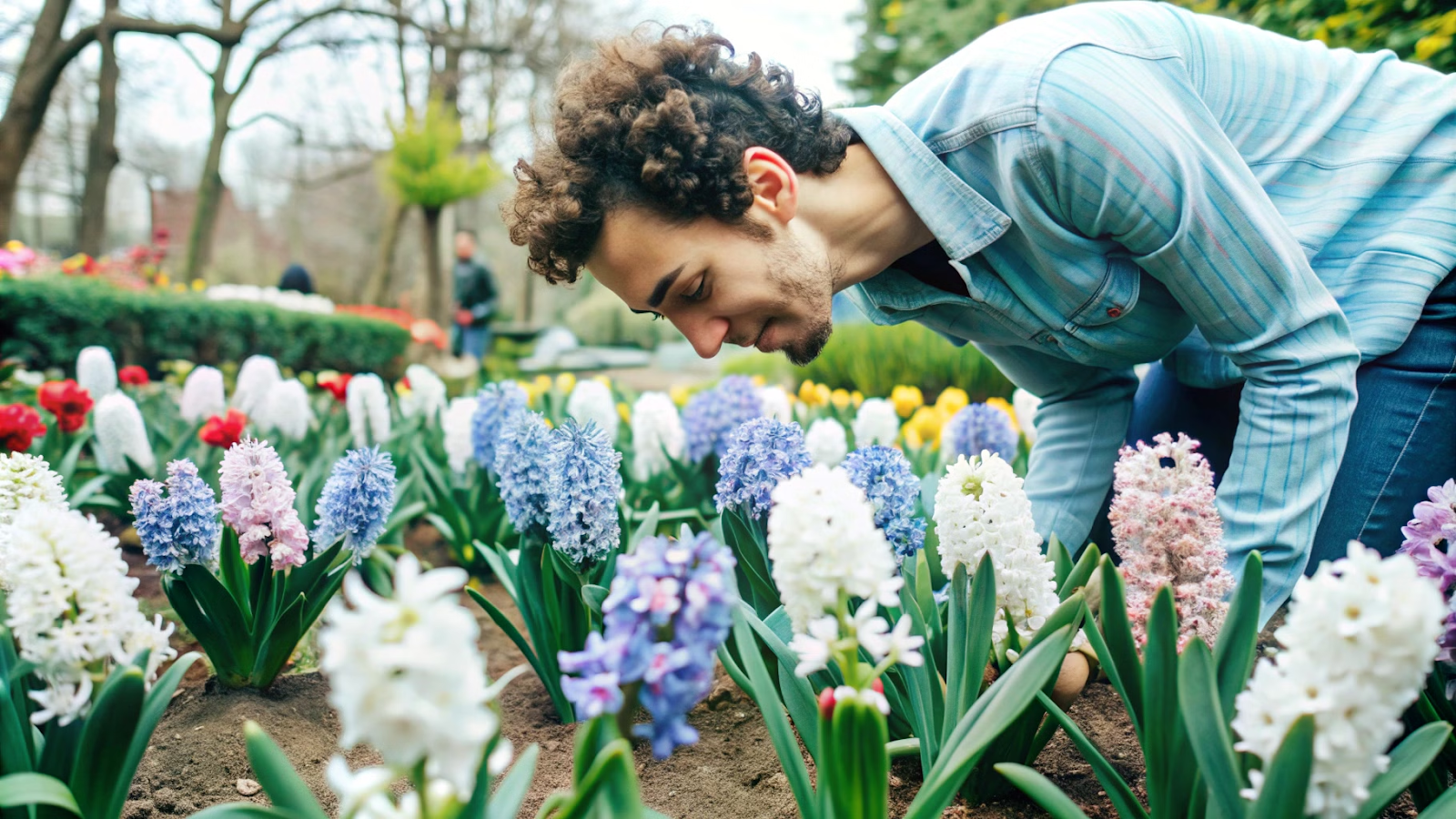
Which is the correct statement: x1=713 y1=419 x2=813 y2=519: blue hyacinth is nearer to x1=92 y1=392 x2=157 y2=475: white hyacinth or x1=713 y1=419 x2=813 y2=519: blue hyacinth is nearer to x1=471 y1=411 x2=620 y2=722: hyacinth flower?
x1=471 y1=411 x2=620 y2=722: hyacinth flower

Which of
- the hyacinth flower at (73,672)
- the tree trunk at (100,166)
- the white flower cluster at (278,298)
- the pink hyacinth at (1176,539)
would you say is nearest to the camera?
the hyacinth flower at (73,672)

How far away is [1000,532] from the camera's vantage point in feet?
4.37

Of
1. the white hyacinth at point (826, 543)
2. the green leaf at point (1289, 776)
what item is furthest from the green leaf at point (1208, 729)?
the white hyacinth at point (826, 543)

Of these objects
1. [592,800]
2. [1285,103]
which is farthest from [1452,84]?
[592,800]

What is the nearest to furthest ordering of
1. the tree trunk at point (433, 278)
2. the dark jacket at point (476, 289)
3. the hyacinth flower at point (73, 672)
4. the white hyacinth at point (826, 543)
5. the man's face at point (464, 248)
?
1. the white hyacinth at point (826, 543)
2. the hyacinth flower at point (73, 672)
3. the dark jacket at point (476, 289)
4. the man's face at point (464, 248)
5. the tree trunk at point (433, 278)

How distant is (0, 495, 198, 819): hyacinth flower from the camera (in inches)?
38.4

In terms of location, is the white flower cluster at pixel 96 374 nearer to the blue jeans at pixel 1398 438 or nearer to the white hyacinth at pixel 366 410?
the white hyacinth at pixel 366 410

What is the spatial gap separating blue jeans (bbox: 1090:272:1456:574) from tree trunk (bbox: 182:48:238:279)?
13784 mm

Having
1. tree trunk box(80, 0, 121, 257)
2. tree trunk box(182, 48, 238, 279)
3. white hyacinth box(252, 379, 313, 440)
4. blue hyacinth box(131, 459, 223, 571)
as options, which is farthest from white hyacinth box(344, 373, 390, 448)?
tree trunk box(182, 48, 238, 279)

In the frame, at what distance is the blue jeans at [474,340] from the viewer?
10812 millimetres

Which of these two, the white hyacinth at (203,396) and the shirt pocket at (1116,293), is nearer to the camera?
the shirt pocket at (1116,293)

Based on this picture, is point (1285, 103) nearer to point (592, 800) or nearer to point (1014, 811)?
point (1014, 811)

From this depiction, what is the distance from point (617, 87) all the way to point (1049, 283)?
88 centimetres

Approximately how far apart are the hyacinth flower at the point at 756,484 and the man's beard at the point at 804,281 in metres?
0.17
